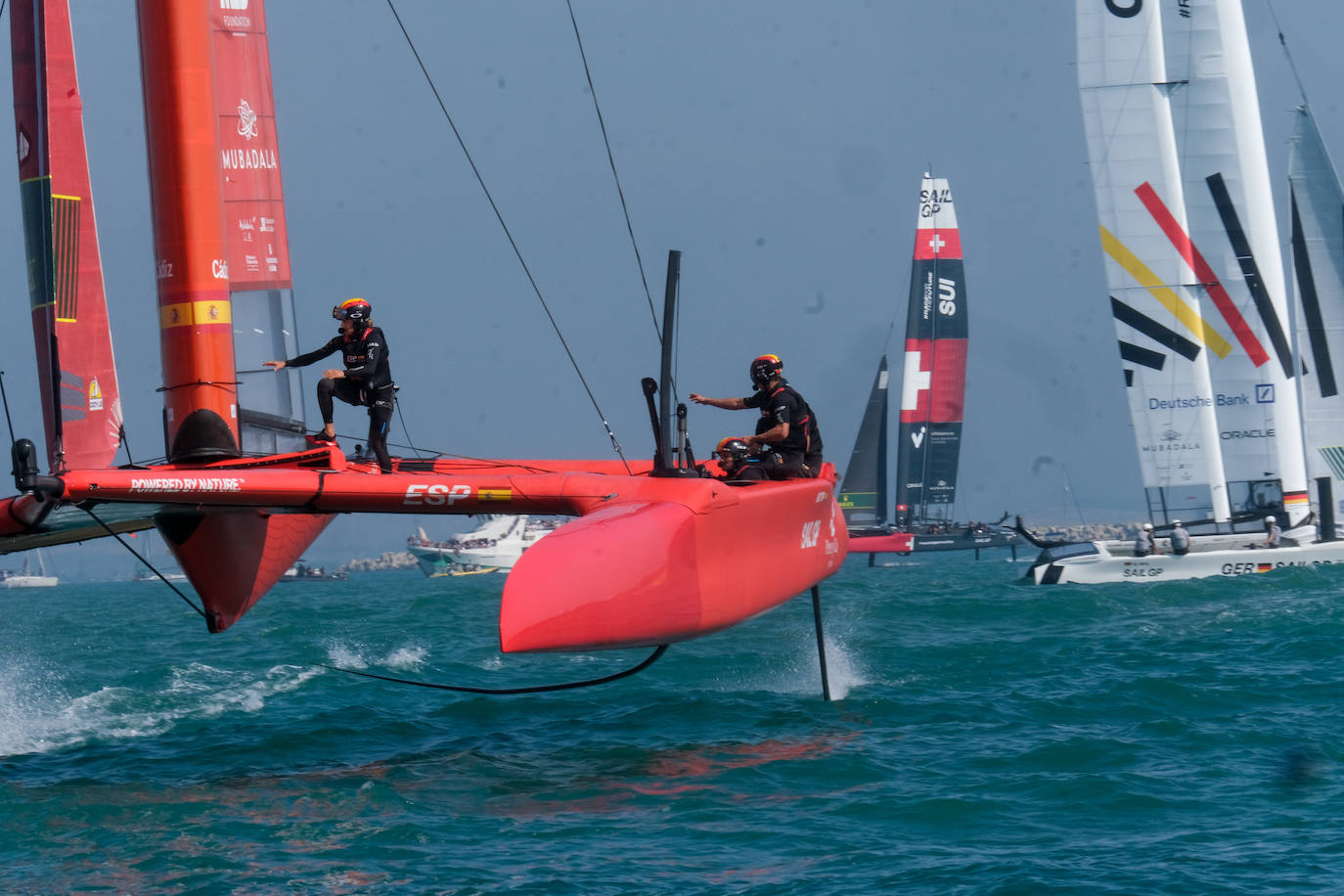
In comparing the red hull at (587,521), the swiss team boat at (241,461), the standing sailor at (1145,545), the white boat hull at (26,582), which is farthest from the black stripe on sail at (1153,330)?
the white boat hull at (26,582)

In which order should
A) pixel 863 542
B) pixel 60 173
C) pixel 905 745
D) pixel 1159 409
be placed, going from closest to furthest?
pixel 905 745 < pixel 60 173 < pixel 1159 409 < pixel 863 542

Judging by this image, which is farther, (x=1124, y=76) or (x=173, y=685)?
(x=1124, y=76)

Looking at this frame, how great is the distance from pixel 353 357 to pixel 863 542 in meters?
44.6

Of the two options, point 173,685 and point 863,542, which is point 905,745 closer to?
point 173,685

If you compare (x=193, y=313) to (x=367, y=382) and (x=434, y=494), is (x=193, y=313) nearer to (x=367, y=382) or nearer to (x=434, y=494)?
(x=367, y=382)

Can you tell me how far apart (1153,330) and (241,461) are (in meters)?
22.4

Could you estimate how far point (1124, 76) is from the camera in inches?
1091

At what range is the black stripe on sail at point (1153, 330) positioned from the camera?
2720 centimetres

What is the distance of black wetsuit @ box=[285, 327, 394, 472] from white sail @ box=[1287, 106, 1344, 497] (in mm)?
22981

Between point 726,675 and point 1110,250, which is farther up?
point 1110,250

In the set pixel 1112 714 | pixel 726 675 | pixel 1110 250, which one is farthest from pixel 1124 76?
pixel 1112 714

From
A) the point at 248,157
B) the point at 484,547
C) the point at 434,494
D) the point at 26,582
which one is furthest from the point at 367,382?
the point at 26,582

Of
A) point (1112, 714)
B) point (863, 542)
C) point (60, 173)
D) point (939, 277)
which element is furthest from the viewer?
point (863, 542)

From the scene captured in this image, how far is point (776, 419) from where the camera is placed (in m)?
10.1
